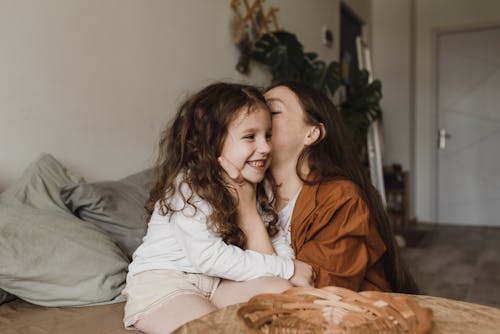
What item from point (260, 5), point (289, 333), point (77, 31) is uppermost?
point (260, 5)

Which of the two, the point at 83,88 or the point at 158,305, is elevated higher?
the point at 83,88

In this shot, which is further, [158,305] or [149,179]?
[149,179]

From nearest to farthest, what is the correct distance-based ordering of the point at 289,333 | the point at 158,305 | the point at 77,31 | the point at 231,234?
the point at 289,333
the point at 158,305
the point at 231,234
the point at 77,31

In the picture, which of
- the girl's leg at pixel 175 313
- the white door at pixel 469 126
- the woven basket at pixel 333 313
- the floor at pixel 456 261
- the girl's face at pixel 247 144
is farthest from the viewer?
the white door at pixel 469 126

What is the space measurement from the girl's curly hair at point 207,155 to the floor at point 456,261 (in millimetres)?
2176

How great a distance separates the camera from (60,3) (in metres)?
1.96

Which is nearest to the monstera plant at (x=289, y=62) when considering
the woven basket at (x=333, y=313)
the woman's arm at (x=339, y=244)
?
the woman's arm at (x=339, y=244)

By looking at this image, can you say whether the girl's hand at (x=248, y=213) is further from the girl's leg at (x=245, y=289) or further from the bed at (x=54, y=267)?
the bed at (x=54, y=267)

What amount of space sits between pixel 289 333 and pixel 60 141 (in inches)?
60.8

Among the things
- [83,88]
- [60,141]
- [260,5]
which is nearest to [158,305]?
[60,141]

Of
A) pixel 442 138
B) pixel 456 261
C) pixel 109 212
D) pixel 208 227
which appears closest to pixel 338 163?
pixel 208 227

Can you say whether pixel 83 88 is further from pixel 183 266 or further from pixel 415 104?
pixel 415 104

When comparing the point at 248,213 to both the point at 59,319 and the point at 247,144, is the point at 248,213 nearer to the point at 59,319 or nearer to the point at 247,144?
the point at 247,144

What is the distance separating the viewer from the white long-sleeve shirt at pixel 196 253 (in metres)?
1.20
